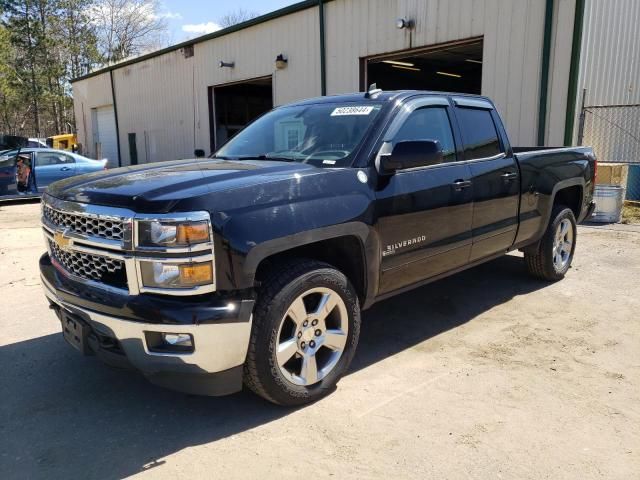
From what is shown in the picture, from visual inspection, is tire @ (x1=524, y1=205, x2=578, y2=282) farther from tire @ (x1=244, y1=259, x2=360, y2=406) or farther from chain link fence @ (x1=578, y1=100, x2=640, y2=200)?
chain link fence @ (x1=578, y1=100, x2=640, y2=200)

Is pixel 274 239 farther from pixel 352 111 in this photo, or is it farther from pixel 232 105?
pixel 232 105

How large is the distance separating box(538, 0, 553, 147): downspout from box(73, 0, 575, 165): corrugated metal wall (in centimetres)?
9

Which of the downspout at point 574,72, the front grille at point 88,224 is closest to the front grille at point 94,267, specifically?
the front grille at point 88,224

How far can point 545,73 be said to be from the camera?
386 inches

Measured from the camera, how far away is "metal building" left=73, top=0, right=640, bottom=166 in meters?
9.82

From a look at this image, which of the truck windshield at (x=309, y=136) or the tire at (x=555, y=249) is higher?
the truck windshield at (x=309, y=136)

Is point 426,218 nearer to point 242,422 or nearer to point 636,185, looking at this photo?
point 242,422

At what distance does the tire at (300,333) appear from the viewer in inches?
114

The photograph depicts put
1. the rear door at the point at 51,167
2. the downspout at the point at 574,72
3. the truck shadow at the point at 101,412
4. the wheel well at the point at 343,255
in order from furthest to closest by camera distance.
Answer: the rear door at the point at 51,167 → the downspout at the point at 574,72 → the wheel well at the point at 343,255 → the truck shadow at the point at 101,412

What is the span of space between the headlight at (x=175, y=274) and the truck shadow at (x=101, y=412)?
2.98 feet

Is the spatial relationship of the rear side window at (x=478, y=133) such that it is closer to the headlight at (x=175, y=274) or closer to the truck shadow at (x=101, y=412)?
the truck shadow at (x=101, y=412)

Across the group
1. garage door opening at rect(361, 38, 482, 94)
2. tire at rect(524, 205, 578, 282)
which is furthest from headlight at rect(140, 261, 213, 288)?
garage door opening at rect(361, 38, 482, 94)

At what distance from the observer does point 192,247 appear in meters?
2.62

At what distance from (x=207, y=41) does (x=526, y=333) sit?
1660cm
